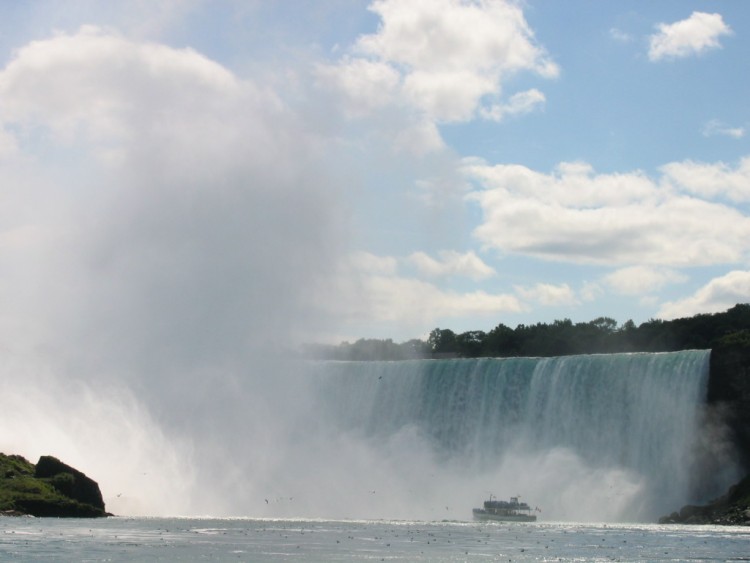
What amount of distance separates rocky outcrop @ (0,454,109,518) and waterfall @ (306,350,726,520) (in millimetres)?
23810

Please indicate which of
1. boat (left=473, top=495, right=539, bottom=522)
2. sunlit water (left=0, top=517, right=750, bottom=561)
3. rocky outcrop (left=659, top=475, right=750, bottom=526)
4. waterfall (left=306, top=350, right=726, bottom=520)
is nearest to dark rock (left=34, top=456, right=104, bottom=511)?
sunlit water (left=0, top=517, right=750, bottom=561)

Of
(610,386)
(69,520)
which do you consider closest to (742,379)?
(610,386)

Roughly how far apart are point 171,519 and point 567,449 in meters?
23.4

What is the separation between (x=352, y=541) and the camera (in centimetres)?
4866

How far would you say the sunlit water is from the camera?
1624 inches

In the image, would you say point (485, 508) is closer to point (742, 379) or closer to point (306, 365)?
point (742, 379)

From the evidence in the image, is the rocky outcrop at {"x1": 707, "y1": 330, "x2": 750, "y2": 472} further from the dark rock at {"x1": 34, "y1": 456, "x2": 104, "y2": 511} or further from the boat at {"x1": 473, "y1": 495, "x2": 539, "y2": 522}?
the dark rock at {"x1": 34, "y1": 456, "x2": 104, "y2": 511}

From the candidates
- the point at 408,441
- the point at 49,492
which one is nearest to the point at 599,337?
the point at 408,441

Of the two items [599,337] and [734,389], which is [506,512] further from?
[599,337]

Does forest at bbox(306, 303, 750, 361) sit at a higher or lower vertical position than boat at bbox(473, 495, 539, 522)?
higher

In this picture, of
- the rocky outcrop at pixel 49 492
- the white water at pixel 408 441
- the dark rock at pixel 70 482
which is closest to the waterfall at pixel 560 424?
the white water at pixel 408 441

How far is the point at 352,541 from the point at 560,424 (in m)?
27.0

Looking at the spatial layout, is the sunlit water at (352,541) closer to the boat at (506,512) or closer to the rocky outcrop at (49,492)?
the rocky outcrop at (49,492)

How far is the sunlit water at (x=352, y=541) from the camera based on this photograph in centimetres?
4125
